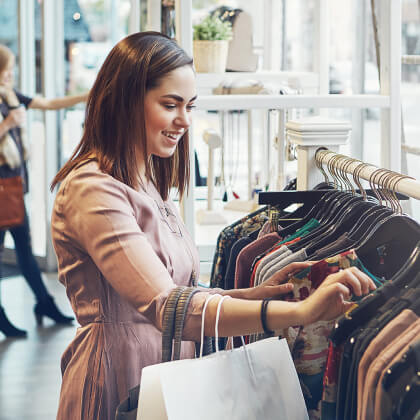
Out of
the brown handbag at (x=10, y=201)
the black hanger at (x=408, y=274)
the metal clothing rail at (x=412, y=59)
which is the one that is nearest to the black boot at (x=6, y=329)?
the brown handbag at (x=10, y=201)

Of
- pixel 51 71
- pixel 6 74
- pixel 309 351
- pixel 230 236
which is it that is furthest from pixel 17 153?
pixel 309 351

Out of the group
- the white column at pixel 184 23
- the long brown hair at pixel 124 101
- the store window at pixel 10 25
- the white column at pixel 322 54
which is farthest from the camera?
the store window at pixel 10 25

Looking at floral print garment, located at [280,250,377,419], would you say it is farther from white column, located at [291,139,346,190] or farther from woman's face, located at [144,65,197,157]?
white column, located at [291,139,346,190]

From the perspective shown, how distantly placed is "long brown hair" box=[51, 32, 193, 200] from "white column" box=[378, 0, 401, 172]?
1.02 meters

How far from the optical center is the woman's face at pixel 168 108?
1368 mm

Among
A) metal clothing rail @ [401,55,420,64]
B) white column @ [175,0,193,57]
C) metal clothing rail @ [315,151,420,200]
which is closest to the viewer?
metal clothing rail @ [315,151,420,200]

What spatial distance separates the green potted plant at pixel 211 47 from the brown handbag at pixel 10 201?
165 cm

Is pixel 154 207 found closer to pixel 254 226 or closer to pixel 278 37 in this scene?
pixel 254 226

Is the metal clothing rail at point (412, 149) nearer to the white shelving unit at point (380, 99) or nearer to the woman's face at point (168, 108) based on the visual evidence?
the white shelving unit at point (380, 99)

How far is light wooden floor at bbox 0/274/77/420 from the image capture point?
3.23 metres

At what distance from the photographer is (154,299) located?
1190 mm

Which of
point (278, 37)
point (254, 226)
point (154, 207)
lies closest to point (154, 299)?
point (154, 207)

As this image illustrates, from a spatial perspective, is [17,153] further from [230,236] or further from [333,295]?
[333,295]

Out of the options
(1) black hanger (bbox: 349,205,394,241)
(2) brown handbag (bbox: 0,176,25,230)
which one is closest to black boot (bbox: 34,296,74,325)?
(2) brown handbag (bbox: 0,176,25,230)
